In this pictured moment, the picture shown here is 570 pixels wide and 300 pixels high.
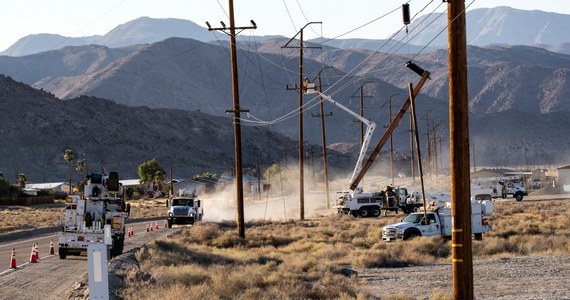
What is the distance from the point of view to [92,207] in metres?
34.6

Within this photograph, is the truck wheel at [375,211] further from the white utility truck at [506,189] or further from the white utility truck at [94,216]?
the white utility truck at [94,216]

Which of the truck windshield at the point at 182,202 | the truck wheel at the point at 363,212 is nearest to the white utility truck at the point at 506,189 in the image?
the truck wheel at the point at 363,212

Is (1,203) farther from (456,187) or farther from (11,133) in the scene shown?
(456,187)

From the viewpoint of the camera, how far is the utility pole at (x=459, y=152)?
17188 mm

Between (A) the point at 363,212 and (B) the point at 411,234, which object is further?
(A) the point at 363,212

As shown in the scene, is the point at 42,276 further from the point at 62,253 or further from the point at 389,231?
the point at 389,231

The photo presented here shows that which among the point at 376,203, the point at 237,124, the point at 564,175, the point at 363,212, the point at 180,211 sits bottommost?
the point at 363,212

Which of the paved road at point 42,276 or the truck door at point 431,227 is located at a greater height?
the truck door at point 431,227

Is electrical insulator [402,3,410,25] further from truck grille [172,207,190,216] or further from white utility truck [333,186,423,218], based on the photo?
white utility truck [333,186,423,218]

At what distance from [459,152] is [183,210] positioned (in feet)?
156

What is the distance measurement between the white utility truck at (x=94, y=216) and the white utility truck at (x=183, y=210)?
1062 inches

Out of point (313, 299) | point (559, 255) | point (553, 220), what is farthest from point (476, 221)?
point (313, 299)

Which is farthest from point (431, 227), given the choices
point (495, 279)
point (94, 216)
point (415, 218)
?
point (495, 279)

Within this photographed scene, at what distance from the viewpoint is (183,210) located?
63.5 m
